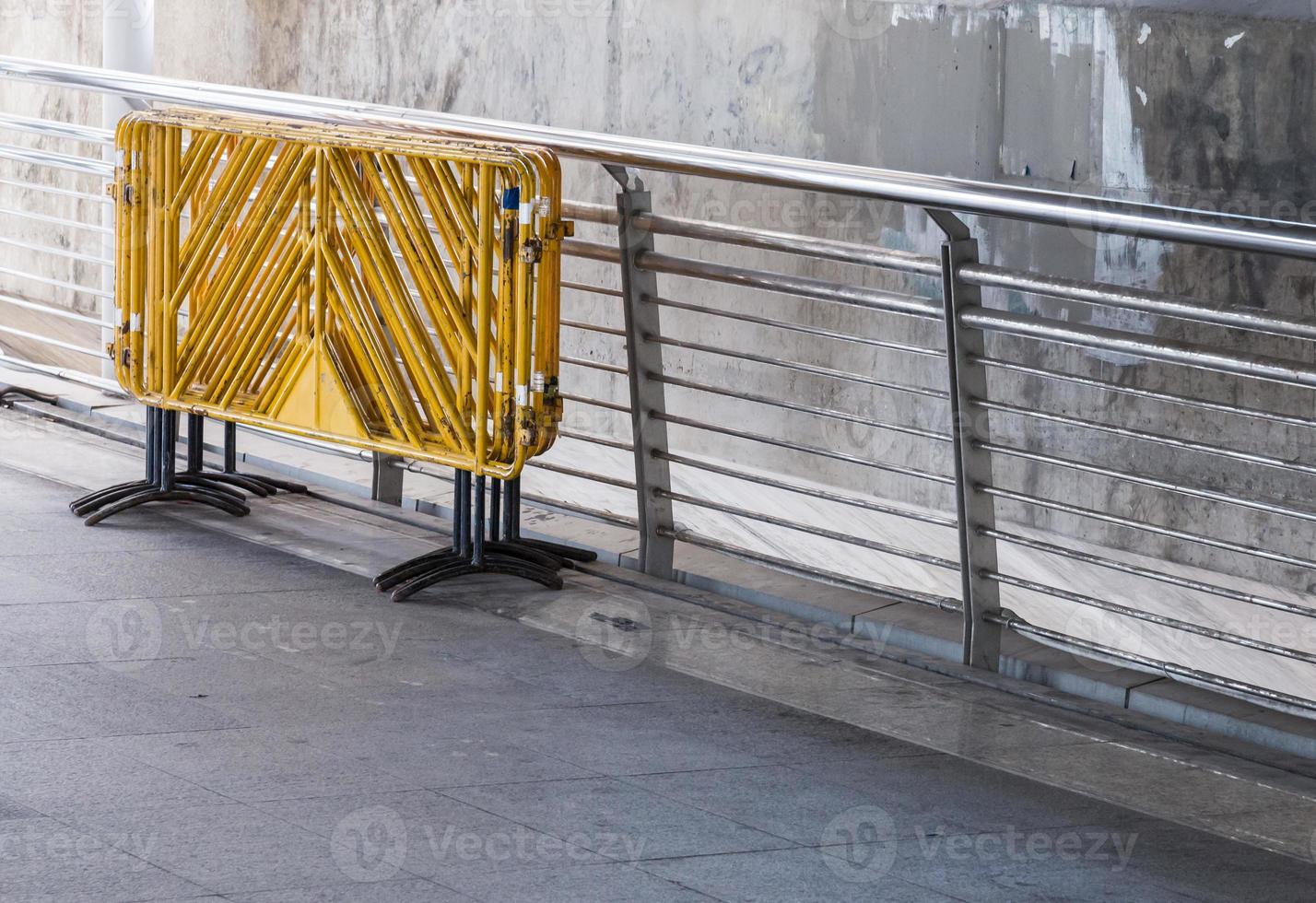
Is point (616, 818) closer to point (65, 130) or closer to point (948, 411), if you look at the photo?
point (65, 130)

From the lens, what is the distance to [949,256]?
189 inches

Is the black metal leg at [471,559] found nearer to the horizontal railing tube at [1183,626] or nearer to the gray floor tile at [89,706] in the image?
the gray floor tile at [89,706]

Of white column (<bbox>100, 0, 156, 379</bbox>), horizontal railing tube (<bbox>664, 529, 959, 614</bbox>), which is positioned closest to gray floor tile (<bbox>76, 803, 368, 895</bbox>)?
horizontal railing tube (<bbox>664, 529, 959, 614</bbox>)

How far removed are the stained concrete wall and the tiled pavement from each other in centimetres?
284

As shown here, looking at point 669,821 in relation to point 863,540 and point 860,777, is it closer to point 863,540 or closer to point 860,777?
point 860,777

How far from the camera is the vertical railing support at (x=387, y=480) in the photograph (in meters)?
6.75

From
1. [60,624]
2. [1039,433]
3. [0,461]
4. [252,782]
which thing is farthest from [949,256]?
[0,461]

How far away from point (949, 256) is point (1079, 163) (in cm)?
317

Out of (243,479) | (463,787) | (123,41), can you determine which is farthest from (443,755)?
(123,41)

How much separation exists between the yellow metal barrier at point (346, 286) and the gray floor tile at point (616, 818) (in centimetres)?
168

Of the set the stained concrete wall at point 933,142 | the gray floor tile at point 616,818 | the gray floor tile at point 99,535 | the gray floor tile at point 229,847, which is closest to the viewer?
the gray floor tile at point 229,847

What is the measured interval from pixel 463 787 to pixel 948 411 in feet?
15.9

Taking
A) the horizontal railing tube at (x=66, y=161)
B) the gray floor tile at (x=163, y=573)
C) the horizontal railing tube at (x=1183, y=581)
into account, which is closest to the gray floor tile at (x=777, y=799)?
the horizontal railing tube at (x=1183, y=581)

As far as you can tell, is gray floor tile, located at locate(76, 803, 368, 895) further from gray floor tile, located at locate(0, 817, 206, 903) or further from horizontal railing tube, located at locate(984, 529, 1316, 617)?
horizontal railing tube, located at locate(984, 529, 1316, 617)
